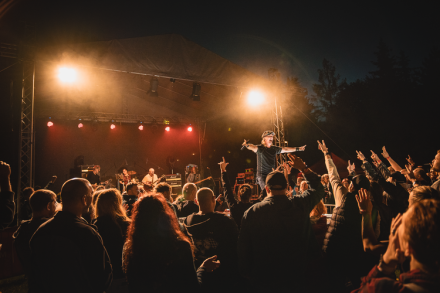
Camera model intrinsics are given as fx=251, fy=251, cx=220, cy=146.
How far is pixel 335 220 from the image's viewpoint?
2.46 metres

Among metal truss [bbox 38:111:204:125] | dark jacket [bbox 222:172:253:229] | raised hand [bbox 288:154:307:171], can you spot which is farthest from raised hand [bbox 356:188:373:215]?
metal truss [bbox 38:111:204:125]

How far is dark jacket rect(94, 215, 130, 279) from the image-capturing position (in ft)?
7.68

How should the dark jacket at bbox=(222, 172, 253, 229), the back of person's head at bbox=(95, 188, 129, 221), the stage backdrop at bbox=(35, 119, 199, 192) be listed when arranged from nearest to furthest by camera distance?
the back of person's head at bbox=(95, 188, 129, 221) < the dark jacket at bbox=(222, 172, 253, 229) < the stage backdrop at bbox=(35, 119, 199, 192)

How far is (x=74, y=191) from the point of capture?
188 cm

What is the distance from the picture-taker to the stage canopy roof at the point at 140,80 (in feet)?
20.0

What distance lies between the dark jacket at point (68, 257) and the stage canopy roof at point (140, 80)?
5275 mm

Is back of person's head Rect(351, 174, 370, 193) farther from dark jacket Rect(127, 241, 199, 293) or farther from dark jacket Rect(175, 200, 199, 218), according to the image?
dark jacket Rect(175, 200, 199, 218)

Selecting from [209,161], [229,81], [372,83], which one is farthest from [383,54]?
[229,81]

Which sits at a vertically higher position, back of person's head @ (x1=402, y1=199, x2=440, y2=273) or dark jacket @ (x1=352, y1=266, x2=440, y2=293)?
back of person's head @ (x1=402, y1=199, x2=440, y2=273)

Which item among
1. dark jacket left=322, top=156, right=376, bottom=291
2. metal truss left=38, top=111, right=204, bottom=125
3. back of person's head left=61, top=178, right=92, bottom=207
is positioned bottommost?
dark jacket left=322, top=156, right=376, bottom=291

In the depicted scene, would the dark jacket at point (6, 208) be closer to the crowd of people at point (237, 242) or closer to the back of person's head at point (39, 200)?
the crowd of people at point (237, 242)

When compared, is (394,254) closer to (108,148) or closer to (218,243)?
(218,243)

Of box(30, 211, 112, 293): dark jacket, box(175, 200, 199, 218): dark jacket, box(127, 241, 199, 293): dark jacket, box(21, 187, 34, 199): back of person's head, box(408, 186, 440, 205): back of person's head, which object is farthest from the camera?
box(21, 187, 34, 199): back of person's head

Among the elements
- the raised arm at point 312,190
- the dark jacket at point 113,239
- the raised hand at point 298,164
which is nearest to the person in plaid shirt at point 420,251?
the raised arm at point 312,190
